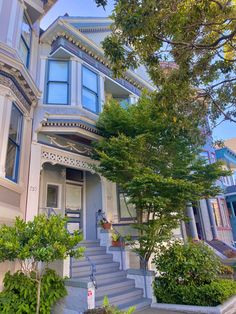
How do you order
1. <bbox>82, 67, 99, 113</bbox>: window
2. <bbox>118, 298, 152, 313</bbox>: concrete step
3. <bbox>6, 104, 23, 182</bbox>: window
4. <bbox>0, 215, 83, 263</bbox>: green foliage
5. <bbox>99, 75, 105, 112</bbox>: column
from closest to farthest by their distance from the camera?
<bbox>0, 215, 83, 263</bbox>: green foliage < <bbox>118, 298, 152, 313</bbox>: concrete step < <bbox>6, 104, 23, 182</bbox>: window < <bbox>82, 67, 99, 113</bbox>: window < <bbox>99, 75, 105, 112</bbox>: column

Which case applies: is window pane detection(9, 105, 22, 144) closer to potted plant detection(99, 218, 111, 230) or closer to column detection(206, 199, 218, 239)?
potted plant detection(99, 218, 111, 230)

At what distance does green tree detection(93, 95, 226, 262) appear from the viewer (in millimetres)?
7348

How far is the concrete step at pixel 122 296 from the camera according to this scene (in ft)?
19.7

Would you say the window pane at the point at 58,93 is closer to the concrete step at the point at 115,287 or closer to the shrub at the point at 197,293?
the concrete step at the point at 115,287

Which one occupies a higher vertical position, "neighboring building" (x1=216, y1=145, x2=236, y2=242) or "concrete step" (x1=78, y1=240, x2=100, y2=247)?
"neighboring building" (x1=216, y1=145, x2=236, y2=242)

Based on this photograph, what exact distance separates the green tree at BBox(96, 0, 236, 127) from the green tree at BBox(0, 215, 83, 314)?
153 inches

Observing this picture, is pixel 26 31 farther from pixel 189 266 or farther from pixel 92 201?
pixel 189 266

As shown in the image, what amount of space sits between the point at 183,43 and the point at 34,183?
237 inches

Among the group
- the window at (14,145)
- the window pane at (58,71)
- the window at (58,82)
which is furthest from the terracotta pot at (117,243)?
the window pane at (58,71)

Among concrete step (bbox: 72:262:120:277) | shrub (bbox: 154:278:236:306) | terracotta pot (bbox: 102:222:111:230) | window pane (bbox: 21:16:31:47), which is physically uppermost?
window pane (bbox: 21:16:31:47)

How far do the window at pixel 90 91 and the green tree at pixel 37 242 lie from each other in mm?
6099

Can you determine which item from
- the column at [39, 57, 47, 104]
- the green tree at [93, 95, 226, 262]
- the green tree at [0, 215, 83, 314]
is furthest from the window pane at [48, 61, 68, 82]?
the green tree at [0, 215, 83, 314]

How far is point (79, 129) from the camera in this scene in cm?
904

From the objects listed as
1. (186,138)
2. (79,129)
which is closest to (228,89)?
(186,138)
